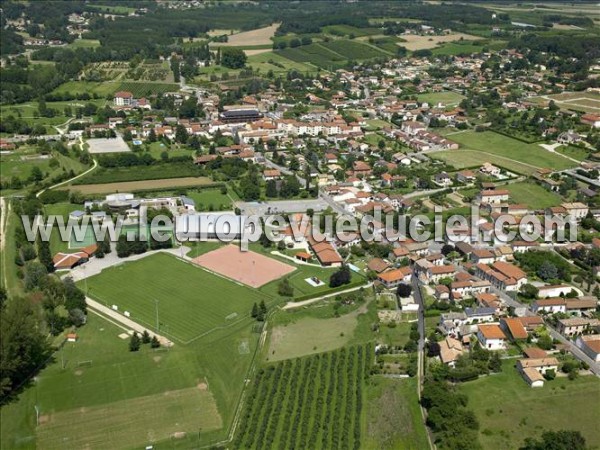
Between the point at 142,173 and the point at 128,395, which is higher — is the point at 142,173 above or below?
above

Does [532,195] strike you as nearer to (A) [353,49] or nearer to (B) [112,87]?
(B) [112,87]

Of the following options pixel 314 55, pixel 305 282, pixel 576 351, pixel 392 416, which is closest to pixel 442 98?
pixel 314 55

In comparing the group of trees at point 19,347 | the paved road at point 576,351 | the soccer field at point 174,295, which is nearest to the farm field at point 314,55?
the soccer field at point 174,295

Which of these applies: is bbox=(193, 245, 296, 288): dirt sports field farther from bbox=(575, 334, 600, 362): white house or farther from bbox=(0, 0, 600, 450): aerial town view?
bbox=(575, 334, 600, 362): white house

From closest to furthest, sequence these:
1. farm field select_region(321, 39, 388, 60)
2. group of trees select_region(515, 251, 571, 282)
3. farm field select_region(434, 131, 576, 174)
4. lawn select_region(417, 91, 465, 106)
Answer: group of trees select_region(515, 251, 571, 282) → farm field select_region(434, 131, 576, 174) → lawn select_region(417, 91, 465, 106) → farm field select_region(321, 39, 388, 60)

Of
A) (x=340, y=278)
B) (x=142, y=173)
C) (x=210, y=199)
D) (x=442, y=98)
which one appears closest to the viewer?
(x=340, y=278)

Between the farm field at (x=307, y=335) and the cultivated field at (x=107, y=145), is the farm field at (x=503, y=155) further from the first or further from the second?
the cultivated field at (x=107, y=145)

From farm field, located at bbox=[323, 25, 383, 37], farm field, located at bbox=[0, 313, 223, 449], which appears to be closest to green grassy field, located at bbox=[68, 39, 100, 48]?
farm field, located at bbox=[323, 25, 383, 37]
